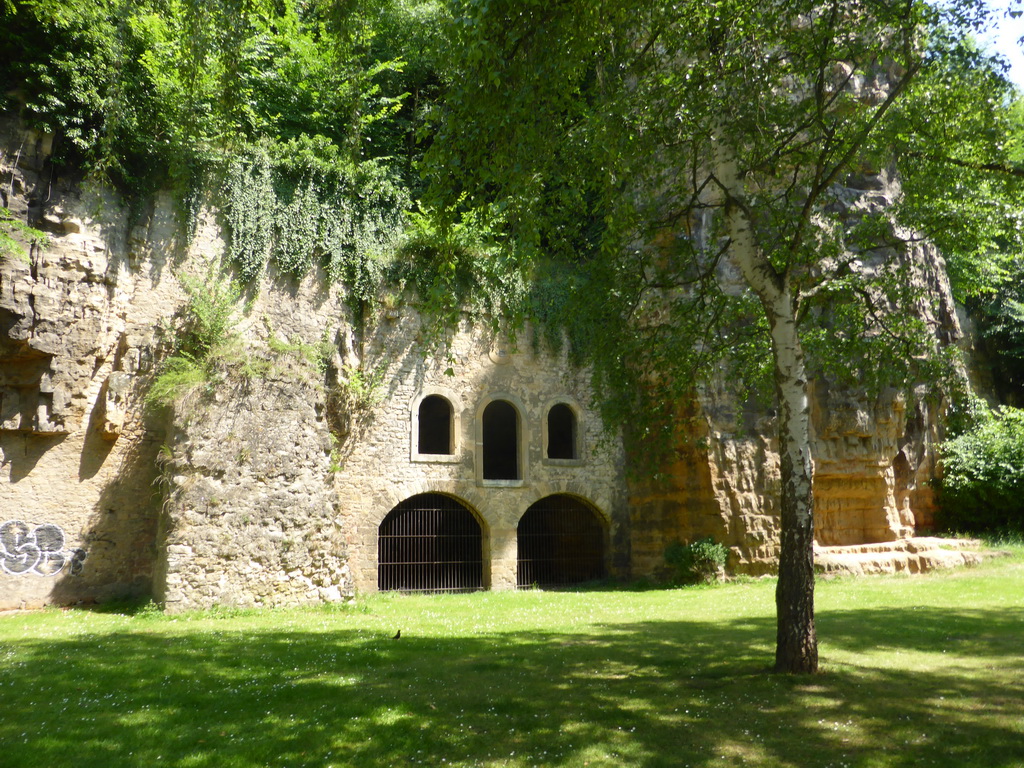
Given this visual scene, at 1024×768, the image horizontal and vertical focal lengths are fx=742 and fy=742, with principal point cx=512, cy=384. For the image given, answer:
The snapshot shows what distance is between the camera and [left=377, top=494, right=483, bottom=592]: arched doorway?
14812 mm

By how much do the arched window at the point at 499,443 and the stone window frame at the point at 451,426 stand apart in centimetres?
467

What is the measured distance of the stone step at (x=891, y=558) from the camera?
14.9 meters

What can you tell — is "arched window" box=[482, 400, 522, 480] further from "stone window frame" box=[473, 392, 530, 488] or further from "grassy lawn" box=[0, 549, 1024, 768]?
"grassy lawn" box=[0, 549, 1024, 768]

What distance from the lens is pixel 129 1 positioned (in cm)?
717

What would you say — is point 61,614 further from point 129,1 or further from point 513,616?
point 129,1

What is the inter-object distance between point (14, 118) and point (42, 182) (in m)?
1.06

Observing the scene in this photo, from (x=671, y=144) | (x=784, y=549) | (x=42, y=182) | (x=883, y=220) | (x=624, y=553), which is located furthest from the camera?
(x=624, y=553)

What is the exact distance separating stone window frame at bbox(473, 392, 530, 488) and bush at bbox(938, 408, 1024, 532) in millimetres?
10061

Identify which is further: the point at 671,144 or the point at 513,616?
the point at 513,616

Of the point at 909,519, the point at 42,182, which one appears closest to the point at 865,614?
the point at 909,519

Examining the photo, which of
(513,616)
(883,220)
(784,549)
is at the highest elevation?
(883,220)

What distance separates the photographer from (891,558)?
49.9 feet

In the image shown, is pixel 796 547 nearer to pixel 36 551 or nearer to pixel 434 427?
pixel 36 551

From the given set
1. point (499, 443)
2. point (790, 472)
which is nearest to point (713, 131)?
point (790, 472)
